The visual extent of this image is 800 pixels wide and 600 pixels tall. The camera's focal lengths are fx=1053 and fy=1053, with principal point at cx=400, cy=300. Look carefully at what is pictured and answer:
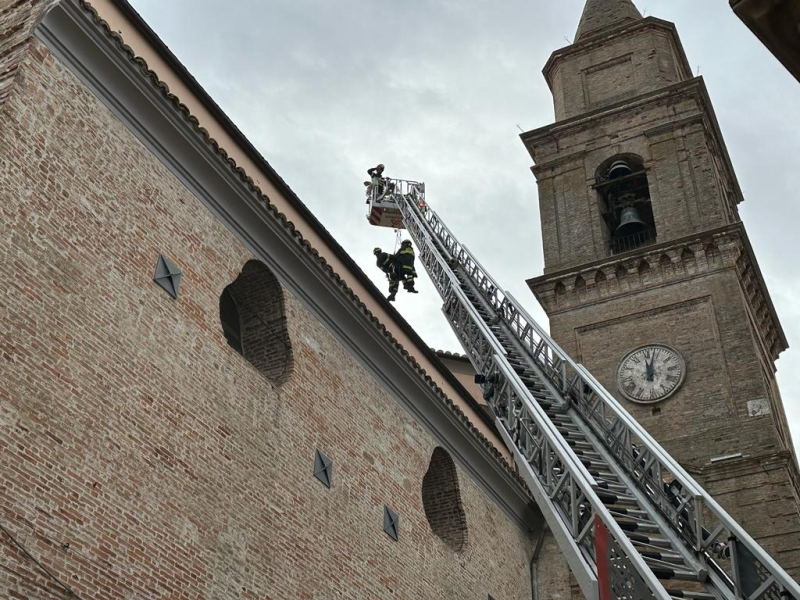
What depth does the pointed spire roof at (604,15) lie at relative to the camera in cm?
2742

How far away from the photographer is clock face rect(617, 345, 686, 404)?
2016cm

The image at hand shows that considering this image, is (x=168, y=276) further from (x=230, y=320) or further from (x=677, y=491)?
(x=677, y=491)

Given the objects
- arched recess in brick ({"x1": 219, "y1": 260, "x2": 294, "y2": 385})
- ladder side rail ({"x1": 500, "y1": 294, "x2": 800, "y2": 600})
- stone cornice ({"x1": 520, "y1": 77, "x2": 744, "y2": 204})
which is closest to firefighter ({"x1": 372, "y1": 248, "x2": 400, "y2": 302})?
stone cornice ({"x1": 520, "y1": 77, "x2": 744, "y2": 204})

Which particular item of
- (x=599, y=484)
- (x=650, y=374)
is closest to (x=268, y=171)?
(x=599, y=484)

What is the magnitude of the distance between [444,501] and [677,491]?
615 cm

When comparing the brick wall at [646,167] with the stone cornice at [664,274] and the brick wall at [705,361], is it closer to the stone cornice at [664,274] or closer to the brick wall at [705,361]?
the stone cornice at [664,274]

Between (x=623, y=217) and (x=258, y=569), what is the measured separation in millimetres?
14864

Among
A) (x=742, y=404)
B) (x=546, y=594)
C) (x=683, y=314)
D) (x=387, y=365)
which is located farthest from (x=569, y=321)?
(x=387, y=365)

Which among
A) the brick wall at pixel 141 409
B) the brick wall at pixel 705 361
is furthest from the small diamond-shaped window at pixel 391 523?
the brick wall at pixel 705 361

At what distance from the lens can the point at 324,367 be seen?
12.6 metres

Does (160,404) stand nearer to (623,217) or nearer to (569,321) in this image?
(569,321)

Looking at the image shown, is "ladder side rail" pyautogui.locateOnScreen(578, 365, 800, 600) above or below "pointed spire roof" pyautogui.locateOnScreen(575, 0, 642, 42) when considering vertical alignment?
below

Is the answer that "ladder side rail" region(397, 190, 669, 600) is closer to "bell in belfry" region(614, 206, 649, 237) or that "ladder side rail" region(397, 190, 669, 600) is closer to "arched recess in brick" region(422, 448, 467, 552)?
"arched recess in brick" region(422, 448, 467, 552)

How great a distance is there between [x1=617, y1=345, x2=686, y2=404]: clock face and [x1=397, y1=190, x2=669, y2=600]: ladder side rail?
7.04 metres
